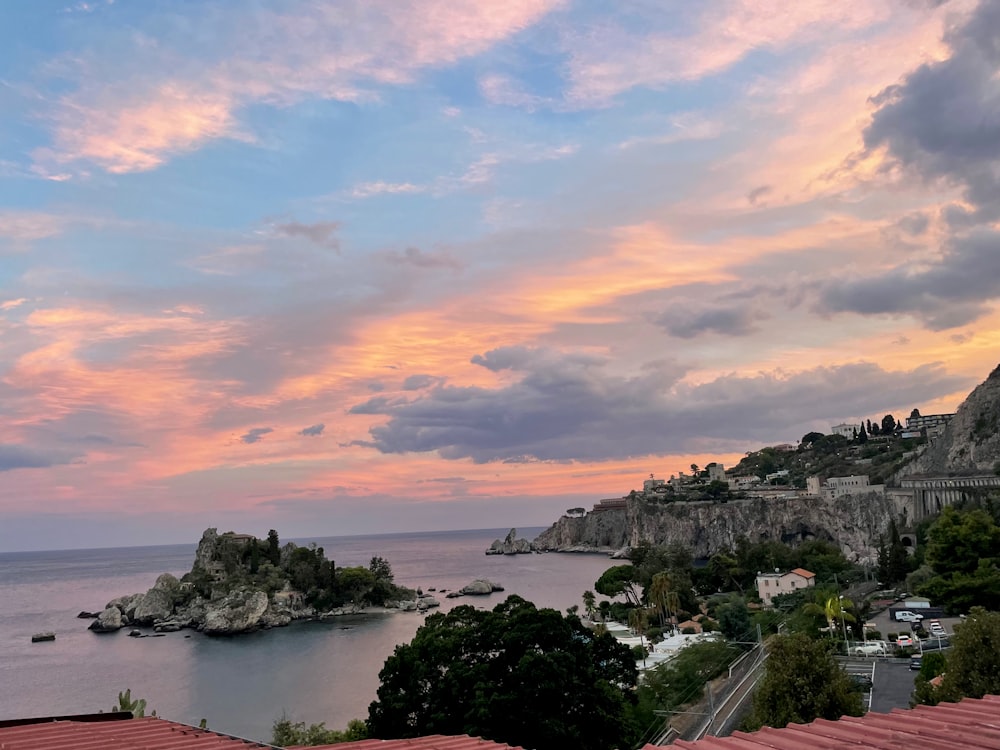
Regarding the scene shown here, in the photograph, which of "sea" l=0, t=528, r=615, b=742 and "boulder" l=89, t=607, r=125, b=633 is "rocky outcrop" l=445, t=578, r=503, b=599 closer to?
"sea" l=0, t=528, r=615, b=742

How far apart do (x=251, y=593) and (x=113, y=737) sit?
82.6m

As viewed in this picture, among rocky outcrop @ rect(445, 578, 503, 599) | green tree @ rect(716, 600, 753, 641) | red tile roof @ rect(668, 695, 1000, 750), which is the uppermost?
red tile roof @ rect(668, 695, 1000, 750)

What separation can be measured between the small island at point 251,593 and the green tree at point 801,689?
7285cm

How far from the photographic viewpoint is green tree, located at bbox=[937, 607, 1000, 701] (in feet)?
53.8

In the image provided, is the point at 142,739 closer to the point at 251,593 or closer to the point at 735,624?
the point at 735,624

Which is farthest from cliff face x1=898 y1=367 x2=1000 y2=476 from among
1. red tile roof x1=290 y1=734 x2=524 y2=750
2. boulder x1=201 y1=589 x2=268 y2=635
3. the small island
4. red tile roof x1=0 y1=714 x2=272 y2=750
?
red tile roof x1=0 y1=714 x2=272 y2=750

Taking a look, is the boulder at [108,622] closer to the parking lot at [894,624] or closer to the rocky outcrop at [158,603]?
the rocky outcrop at [158,603]

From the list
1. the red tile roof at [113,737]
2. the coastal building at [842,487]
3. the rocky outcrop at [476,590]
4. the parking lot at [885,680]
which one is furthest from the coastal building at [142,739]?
the coastal building at [842,487]

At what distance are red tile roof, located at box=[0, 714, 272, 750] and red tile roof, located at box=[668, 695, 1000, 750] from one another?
181 inches

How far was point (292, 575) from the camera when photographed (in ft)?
308

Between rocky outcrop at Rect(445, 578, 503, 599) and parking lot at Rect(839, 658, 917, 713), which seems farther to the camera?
rocky outcrop at Rect(445, 578, 503, 599)

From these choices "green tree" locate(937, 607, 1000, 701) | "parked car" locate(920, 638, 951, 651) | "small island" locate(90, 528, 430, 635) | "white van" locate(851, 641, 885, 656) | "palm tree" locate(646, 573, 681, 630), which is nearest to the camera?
"green tree" locate(937, 607, 1000, 701)

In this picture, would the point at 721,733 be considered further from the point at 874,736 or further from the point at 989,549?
the point at 874,736

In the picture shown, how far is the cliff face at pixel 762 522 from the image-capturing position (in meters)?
113
